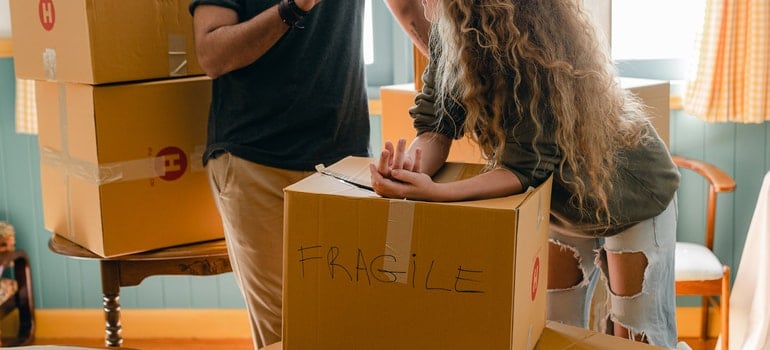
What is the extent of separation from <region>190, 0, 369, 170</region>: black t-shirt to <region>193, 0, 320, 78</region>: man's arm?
0.03 meters

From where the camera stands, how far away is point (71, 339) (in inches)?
139

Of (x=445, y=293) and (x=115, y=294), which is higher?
(x=445, y=293)

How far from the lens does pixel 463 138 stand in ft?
7.03

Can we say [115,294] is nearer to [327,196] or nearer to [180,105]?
[180,105]

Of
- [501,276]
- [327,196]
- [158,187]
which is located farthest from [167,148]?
[501,276]

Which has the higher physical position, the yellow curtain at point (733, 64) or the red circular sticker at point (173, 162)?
the yellow curtain at point (733, 64)

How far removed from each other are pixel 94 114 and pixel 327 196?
3.21 ft

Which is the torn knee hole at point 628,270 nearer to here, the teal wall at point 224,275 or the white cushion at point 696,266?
the white cushion at point 696,266

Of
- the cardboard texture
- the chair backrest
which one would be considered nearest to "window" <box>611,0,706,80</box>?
the chair backrest

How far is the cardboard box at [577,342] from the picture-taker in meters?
1.41

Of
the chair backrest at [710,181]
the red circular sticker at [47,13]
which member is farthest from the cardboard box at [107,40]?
the chair backrest at [710,181]

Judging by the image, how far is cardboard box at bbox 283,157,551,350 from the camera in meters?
1.20

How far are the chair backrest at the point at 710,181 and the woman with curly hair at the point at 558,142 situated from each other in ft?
4.76

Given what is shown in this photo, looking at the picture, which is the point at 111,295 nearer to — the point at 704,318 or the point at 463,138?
the point at 463,138
